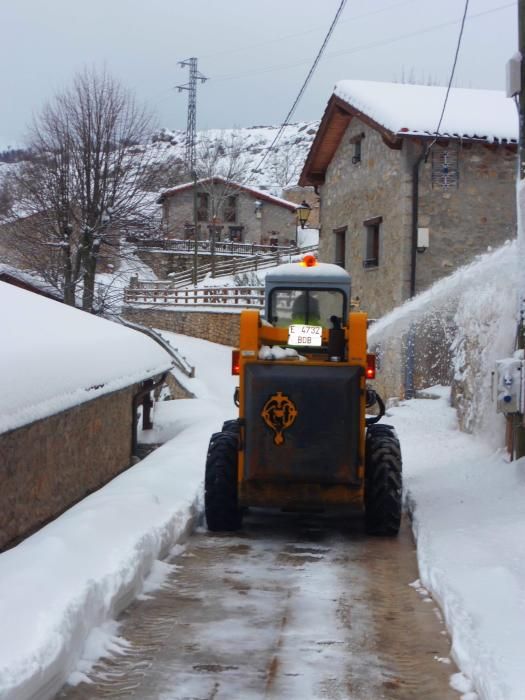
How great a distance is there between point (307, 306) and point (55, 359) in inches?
105

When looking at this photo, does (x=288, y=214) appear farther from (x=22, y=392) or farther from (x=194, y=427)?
(x=22, y=392)

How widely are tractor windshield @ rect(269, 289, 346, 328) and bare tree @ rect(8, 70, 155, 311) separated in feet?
58.5

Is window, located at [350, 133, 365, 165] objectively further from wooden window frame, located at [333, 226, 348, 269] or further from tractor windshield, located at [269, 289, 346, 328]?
tractor windshield, located at [269, 289, 346, 328]

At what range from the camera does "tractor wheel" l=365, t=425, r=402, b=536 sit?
278 inches

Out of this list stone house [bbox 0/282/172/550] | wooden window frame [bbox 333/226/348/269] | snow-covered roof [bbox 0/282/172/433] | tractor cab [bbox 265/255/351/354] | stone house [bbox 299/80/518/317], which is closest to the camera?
snow-covered roof [bbox 0/282/172/433]

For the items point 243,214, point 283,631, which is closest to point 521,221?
point 283,631

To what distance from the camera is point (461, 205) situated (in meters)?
18.4

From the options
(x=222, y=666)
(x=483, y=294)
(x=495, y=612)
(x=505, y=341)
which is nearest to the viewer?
(x=222, y=666)

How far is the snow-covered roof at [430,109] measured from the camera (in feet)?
59.0

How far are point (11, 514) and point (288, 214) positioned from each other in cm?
4919

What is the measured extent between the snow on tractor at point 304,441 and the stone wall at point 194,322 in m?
20.6

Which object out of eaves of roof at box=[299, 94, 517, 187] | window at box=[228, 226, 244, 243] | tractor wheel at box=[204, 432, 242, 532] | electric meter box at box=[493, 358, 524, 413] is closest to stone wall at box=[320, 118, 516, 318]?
eaves of roof at box=[299, 94, 517, 187]

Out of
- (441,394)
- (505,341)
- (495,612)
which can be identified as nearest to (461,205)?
(441,394)

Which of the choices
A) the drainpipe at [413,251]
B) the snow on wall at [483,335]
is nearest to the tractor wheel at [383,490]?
the snow on wall at [483,335]
